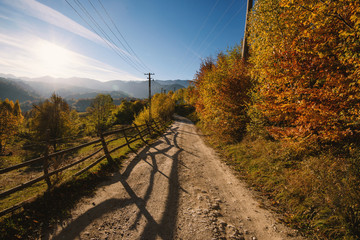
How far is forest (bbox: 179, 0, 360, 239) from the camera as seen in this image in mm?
3637

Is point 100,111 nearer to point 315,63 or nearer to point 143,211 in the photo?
point 143,211

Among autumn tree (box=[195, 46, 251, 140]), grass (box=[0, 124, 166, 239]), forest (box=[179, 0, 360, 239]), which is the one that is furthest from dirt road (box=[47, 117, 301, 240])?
autumn tree (box=[195, 46, 251, 140])

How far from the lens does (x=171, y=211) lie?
13.7 ft

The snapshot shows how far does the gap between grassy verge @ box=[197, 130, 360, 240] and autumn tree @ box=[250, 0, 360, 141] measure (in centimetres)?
71

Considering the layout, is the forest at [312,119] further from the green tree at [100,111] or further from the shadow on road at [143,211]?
the green tree at [100,111]

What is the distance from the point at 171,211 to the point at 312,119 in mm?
5925

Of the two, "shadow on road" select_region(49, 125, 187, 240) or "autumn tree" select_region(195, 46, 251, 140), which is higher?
"autumn tree" select_region(195, 46, 251, 140)

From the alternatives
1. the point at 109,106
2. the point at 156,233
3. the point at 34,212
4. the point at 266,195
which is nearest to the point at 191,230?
the point at 156,233

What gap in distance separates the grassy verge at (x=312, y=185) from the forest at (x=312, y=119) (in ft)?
0.06

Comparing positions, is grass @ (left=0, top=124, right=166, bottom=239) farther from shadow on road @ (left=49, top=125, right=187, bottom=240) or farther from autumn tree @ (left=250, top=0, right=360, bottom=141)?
autumn tree @ (left=250, top=0, right=360, bottom=141)

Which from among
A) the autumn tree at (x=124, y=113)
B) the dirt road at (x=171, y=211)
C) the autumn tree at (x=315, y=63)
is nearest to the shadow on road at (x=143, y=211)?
A: the dirt road at (x=171, y=211)

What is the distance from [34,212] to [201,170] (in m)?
6.15

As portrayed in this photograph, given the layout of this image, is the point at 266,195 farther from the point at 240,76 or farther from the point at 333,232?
the point at 240,76

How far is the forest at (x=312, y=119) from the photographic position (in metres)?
3.64
